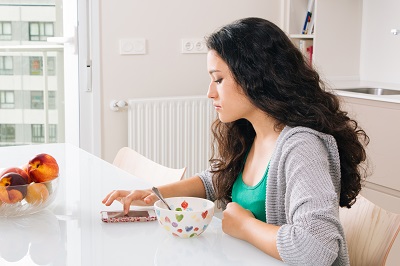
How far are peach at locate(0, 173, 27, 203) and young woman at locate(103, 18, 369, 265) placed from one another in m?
0.21

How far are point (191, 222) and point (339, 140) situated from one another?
0.42 metres

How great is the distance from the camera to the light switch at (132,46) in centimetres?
361

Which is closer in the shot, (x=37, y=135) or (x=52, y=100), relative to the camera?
(x=52, y=100)

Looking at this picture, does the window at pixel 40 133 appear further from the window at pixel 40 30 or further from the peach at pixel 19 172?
the peach at pixel 19 172

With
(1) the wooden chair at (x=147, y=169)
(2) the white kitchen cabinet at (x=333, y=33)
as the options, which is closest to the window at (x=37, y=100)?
(2) the white kitchen cabinet at (x=333, y=33)

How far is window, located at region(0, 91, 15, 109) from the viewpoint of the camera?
12.6ft

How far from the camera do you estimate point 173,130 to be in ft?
12.2

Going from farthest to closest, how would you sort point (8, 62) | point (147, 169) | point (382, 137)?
point (8, 62) → point (382, 137) → point (147, 169)

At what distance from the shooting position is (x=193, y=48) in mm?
3799

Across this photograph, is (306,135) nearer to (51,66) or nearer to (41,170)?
(41,170)

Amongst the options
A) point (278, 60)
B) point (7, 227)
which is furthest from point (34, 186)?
point (278, 60)

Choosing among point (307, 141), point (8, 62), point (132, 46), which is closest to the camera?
point (307, 141)

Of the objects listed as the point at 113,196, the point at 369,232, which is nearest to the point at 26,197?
the point at 113,196

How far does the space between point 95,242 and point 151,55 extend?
2.35m
